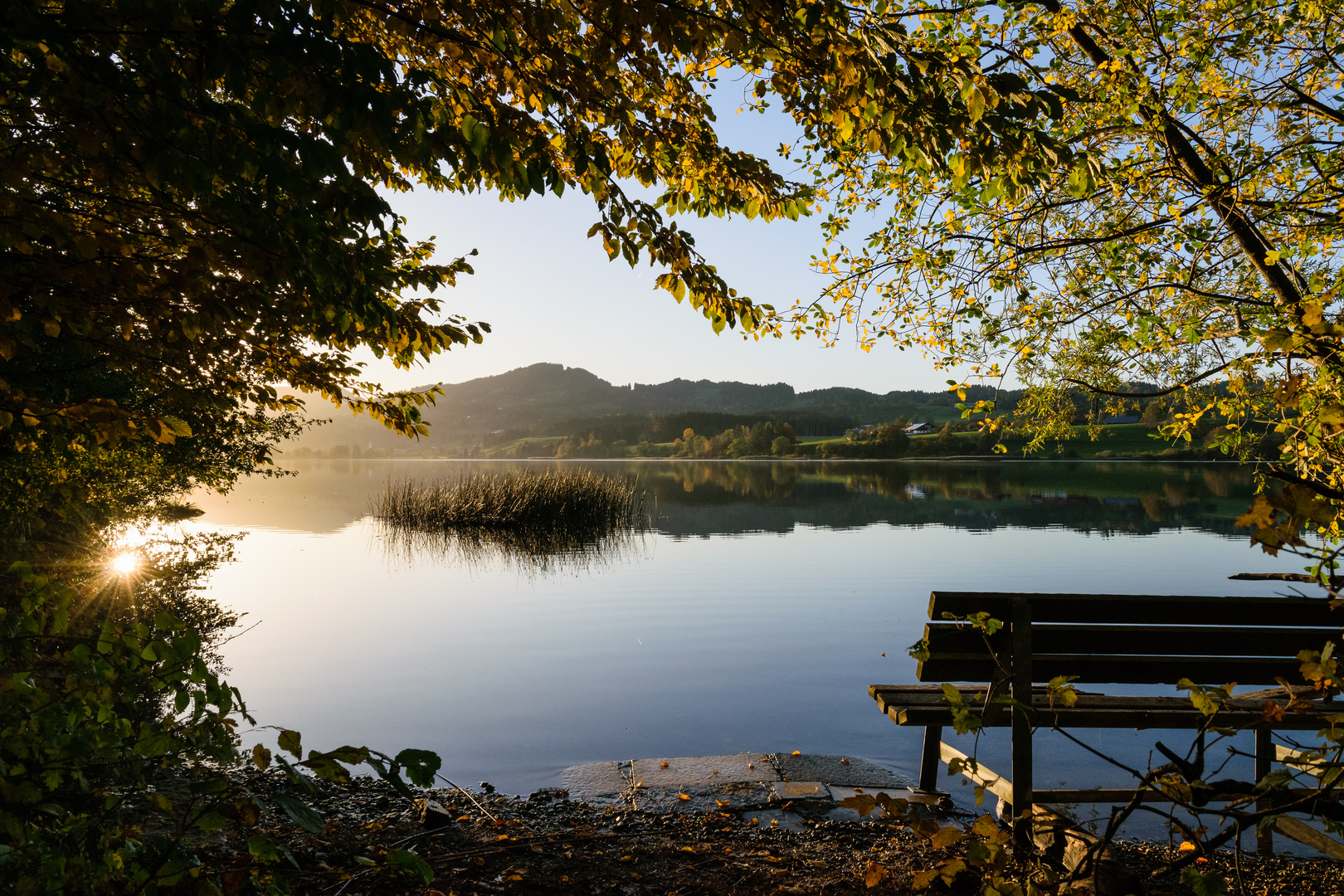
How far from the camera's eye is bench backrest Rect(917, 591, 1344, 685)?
373 cm

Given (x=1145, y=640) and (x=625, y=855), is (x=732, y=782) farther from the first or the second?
(x=1145, y=640)

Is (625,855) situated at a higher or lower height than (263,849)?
lower

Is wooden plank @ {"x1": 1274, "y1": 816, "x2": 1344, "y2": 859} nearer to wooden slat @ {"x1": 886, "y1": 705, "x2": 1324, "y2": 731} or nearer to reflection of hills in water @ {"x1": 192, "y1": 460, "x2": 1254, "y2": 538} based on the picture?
wooden slat @ {"x1": 886, "y1": 705, "x2": 1324, "y2": 731}

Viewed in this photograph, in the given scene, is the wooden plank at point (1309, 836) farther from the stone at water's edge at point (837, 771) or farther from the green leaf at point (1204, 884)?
the green leaf at point (1204, 884)

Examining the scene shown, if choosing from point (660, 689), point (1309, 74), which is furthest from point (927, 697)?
point (1309, 74)

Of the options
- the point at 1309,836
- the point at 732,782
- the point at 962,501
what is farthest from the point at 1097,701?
the point at 962,501

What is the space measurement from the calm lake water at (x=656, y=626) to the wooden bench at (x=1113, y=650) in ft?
5.42

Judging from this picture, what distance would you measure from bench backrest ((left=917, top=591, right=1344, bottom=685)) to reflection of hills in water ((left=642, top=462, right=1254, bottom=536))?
52.8 feet

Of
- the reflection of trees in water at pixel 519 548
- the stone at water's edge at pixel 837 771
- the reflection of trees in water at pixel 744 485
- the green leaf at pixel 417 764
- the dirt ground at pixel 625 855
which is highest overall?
the green leaf at pixel 417 764

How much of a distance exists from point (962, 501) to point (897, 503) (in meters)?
2.61

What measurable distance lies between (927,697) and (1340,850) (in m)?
1.79

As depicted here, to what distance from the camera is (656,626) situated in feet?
33.0

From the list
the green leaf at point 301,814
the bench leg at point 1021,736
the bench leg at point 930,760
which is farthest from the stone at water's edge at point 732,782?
the green leaf at point 301,814

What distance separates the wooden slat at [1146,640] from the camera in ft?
12.3
